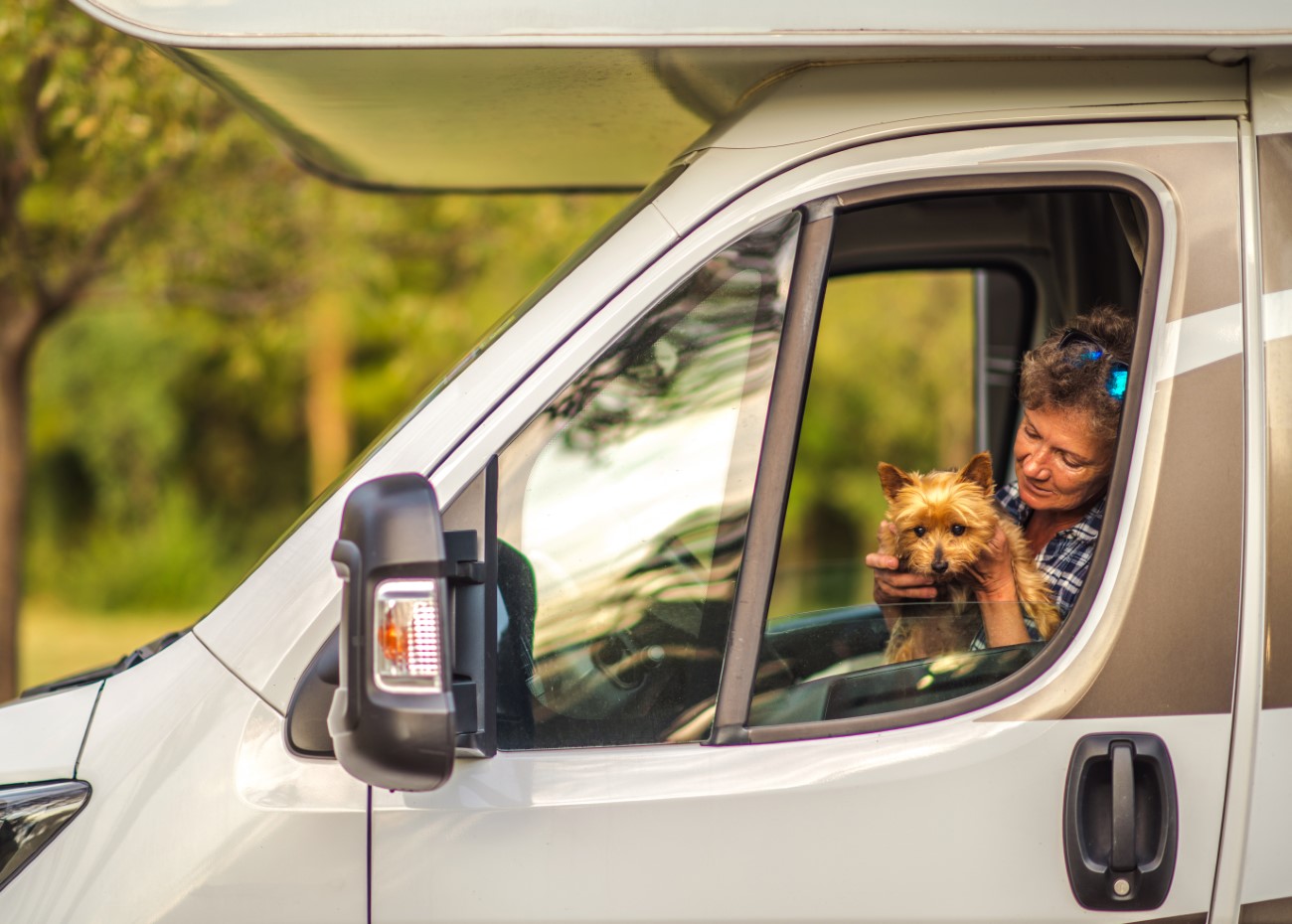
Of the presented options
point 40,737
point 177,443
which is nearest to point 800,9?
point 40,737

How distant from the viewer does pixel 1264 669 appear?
1.96 m

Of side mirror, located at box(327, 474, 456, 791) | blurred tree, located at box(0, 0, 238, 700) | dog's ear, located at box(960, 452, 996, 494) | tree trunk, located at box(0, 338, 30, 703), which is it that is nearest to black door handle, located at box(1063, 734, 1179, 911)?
dog's ear, located at box(960, 452, 996, 494)

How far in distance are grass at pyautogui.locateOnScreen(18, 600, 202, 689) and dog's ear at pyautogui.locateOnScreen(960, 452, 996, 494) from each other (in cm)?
915

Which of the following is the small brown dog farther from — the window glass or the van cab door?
the window glass

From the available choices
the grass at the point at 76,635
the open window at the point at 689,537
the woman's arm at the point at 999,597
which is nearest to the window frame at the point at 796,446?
the open window at the point at 689,537

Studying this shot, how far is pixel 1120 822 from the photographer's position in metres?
1.90

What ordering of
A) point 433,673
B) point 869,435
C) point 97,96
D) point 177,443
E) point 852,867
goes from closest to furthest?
point 433,673
point 852,867
point 97,96
point 869,435
point 177,443

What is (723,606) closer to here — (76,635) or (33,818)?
(33,818)

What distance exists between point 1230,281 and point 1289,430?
0.26m

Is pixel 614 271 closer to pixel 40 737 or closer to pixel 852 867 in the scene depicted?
pixel 852 867

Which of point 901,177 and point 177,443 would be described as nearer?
point 901,177

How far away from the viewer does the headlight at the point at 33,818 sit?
1977mm

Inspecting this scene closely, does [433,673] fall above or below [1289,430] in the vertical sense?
below

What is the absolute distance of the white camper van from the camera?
1925 mm
